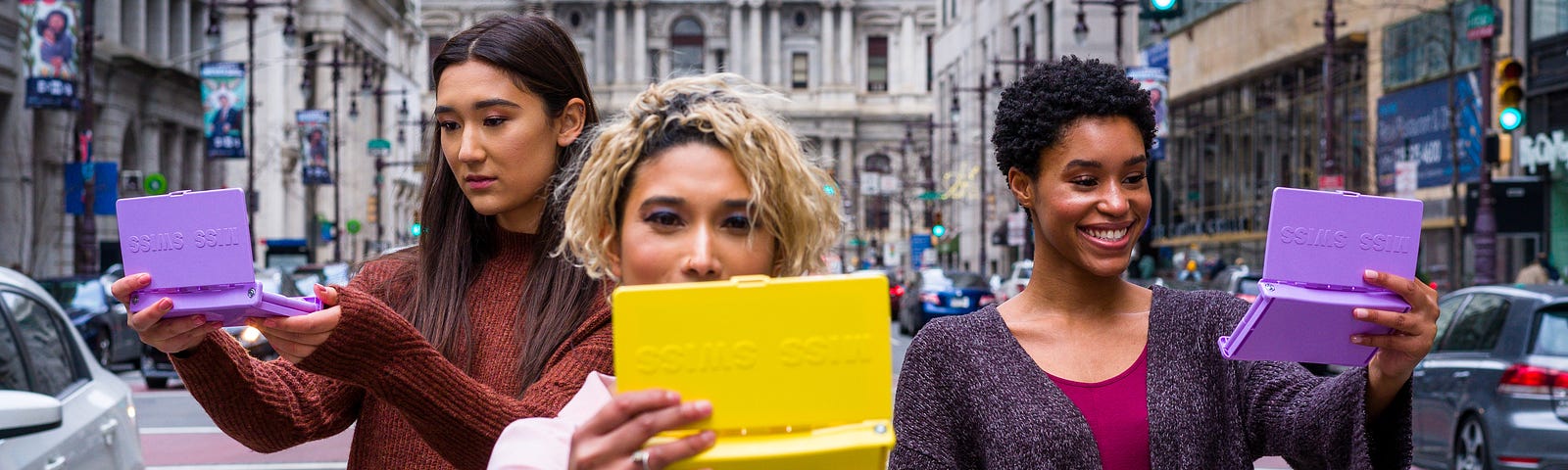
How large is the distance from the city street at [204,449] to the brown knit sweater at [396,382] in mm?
8055

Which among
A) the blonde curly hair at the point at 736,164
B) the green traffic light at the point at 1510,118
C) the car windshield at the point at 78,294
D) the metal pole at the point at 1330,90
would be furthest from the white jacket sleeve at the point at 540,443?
the metal pole at the point at 1330,90

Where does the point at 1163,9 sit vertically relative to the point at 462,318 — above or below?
above

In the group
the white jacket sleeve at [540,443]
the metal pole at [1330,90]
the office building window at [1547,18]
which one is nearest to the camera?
the white jacket sleeve at [540,443]

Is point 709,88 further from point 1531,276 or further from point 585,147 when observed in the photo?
point 1531,276

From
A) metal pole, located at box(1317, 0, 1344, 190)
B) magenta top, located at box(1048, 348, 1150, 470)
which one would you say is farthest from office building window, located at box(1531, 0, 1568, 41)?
magenta top, located at box(1048, 348, 1150, 470)

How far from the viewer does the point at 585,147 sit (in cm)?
311

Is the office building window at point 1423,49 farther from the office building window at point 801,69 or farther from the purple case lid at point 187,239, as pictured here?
the office building window at point 801,69

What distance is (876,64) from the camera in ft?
391

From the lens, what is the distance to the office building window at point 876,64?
391 ft

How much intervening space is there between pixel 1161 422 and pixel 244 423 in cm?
180

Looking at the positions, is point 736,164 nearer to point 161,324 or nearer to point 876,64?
point 161,324

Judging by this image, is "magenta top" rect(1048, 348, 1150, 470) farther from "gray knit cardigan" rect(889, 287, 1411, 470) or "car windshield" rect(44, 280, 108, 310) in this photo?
"car windshield" rect(44, 280, 108, 310)

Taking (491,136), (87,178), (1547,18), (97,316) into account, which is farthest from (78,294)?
(1547,18)

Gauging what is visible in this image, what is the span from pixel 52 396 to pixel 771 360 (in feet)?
15.6
